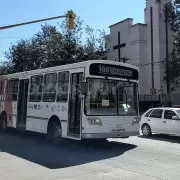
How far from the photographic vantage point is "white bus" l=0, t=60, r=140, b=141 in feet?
37.7

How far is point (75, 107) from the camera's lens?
12016 millimetres

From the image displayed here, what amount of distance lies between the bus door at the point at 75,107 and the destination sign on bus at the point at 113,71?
1.85 ft

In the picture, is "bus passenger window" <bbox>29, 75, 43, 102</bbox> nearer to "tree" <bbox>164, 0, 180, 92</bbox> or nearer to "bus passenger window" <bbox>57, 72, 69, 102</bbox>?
"bus passenger window" <bbox>57, 72, 69, 102</bbox>

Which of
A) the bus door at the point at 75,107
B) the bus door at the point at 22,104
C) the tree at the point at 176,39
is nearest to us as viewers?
the bus door at the point at 75,107

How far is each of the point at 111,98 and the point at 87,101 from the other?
1040 mm

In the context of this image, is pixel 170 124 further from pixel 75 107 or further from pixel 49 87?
pixel 49 87

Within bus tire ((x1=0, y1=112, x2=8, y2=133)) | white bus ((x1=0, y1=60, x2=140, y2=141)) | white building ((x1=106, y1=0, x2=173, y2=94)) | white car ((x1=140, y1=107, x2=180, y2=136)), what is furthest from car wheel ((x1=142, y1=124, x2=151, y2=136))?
white building ((x1=106, y1=0, x2=173, y2=94))

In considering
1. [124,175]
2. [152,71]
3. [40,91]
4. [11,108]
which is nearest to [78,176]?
[124,175]

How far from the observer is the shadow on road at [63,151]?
32.5ft

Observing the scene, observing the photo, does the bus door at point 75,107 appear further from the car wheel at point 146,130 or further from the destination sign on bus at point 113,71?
the car wheel at point 146,130

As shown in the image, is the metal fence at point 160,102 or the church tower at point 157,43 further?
the church tower at point 157,43

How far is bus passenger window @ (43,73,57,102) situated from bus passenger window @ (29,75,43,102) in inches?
18.9

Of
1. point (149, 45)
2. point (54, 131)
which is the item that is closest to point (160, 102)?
point (149, 45)

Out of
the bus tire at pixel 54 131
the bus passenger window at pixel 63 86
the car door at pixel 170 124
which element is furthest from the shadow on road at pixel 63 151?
the car door at pixel 170 124
